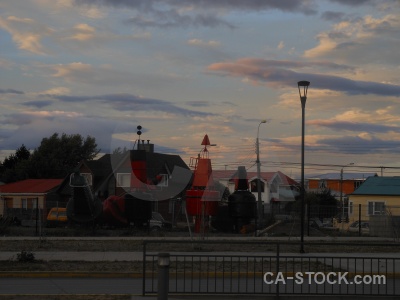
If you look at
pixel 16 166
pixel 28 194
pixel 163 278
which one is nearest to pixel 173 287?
pixel 163 278

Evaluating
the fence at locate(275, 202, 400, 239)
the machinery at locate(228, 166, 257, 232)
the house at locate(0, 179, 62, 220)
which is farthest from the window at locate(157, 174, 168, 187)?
the house at locate(0, 179, 62, 220)

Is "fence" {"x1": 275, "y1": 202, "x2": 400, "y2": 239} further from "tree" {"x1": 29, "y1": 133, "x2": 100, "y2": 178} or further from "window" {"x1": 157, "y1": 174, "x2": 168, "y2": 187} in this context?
"tree" {"x1": 29, "y1": 133, "x2": 100, "y2": 178}

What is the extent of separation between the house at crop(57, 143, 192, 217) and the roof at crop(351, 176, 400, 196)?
14112mm

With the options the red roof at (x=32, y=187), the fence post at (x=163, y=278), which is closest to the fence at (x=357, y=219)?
the fence post at (x=163, y=278)

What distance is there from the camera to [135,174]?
131 feet

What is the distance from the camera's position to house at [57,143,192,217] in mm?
46781

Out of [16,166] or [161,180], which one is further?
[16,166]

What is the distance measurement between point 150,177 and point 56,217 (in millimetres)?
14499

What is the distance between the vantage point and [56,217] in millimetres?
46219

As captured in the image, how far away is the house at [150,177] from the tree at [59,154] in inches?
878

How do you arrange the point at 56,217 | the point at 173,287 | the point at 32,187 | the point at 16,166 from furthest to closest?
the point at 16,166, the point at 32,187, the point at 56,217, the point at 173,287

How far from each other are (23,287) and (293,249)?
11.9 m

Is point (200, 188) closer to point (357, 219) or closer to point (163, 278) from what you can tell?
point (357, 219)

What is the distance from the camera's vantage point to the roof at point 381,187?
54469mm
